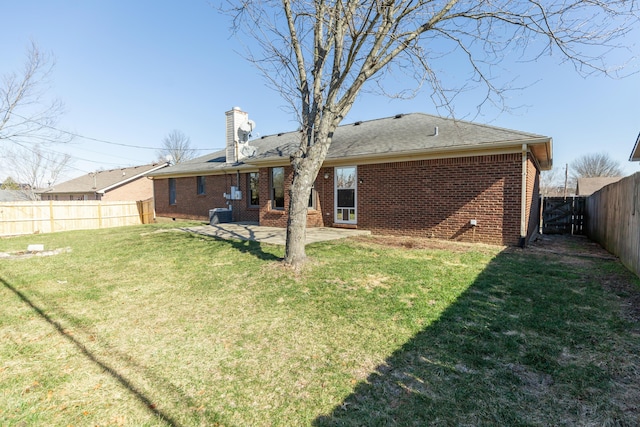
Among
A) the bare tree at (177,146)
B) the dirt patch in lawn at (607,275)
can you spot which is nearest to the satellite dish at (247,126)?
the dirt patch in lawn at (607,275)

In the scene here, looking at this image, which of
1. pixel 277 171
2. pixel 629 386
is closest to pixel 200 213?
pixel 277 171

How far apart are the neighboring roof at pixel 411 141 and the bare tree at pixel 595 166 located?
53087 millimetres

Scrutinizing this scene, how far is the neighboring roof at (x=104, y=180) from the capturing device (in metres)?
31.0

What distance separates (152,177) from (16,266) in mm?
14626

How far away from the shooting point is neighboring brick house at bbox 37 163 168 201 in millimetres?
30922

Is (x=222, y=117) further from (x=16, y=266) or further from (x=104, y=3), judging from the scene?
(x=16, y=266)

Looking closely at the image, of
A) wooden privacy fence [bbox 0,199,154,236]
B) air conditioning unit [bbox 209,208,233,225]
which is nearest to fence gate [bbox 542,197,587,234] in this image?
air conditioning unit [bbox 209,208,233,225]

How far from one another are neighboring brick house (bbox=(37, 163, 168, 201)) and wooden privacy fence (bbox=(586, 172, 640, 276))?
30.9 metres

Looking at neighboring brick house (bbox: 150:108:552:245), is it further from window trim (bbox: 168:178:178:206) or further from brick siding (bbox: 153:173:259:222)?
window trim (bbox: 168:178:178:206)

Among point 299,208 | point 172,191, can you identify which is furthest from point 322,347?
point 172,191

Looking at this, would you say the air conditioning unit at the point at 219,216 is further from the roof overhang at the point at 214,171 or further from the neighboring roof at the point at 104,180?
the neighboring roof at the point at 104,180

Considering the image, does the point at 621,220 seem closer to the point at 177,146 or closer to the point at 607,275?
the point at 607,275

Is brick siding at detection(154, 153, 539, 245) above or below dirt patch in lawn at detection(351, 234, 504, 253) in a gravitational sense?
above

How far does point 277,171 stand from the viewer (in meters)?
13.4
